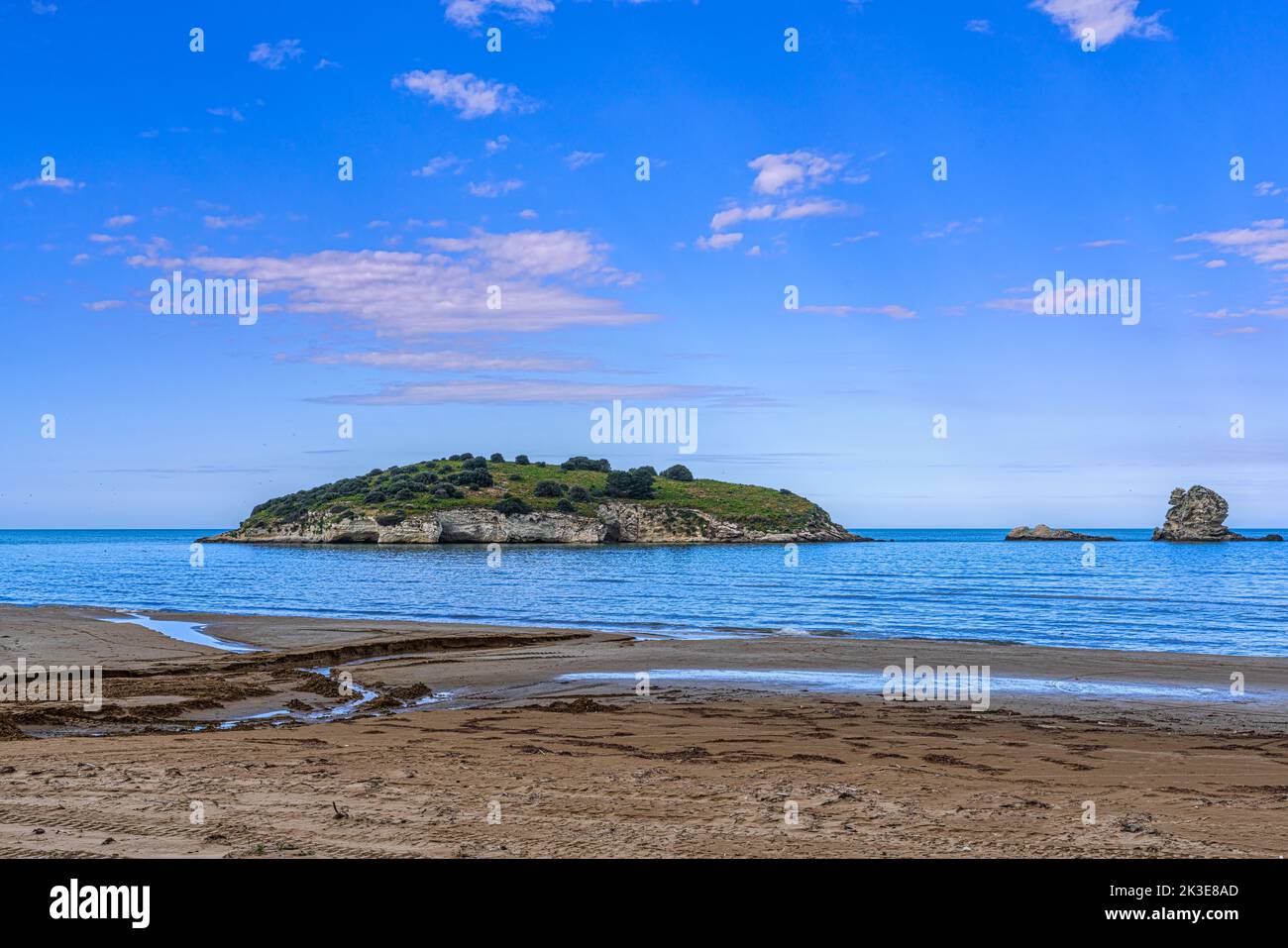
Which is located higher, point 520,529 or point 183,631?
point 520,529

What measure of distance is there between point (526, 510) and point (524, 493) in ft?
29.6

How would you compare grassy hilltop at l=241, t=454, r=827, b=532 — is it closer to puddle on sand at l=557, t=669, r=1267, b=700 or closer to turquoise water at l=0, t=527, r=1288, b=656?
turquoise water at l=0, t=527, r=1288, b=656

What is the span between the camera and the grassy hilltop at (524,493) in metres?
139

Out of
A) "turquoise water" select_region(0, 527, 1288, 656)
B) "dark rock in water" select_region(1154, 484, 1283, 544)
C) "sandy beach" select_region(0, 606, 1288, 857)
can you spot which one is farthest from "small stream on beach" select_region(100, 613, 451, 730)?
"dark rock in water" select_region(1154, 484, 1283, 544)

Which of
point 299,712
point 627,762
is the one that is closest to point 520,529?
point 299,712

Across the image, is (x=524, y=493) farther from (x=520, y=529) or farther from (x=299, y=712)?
(x=299, y=712)

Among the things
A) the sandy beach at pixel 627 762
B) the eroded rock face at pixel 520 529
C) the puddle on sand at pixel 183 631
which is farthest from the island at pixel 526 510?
the sandy beach at pixel 627 762

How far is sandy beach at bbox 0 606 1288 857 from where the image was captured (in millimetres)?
7590

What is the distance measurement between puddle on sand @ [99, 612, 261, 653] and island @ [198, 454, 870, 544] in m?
98.3

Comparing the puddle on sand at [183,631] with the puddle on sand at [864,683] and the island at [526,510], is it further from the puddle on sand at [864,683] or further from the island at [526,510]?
the island at [526,510]

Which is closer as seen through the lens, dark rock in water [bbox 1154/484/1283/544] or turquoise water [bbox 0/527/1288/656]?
turquoise water [bbox 0/527/1288/656]

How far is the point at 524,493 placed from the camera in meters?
145

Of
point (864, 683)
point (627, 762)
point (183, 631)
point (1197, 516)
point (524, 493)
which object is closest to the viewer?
point (627, 762)

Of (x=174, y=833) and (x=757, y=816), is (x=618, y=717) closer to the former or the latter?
(x=757, y=816)
